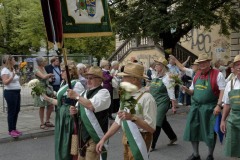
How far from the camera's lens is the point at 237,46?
2042 centimetres

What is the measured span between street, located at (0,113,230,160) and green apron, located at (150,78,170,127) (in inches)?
25.3

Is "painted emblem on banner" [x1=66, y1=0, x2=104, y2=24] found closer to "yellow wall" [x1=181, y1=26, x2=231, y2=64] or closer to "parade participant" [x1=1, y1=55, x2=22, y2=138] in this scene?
"parade participant" [x1=1, y1=55, x2=22, y2=138]

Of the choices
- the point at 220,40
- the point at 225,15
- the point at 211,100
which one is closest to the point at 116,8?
the point at 225,15

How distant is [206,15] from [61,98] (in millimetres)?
11337

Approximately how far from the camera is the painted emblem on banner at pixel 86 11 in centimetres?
411

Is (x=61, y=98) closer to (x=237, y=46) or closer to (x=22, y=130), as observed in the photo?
(x=22, y=130)

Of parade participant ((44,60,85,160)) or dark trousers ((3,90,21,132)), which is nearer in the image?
parade participant ((44,60,85,160))

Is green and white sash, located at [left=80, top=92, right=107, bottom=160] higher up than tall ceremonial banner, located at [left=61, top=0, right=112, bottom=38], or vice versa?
tall ceremonial banner, located at [left=61, top=0, right=112, bottom=38]

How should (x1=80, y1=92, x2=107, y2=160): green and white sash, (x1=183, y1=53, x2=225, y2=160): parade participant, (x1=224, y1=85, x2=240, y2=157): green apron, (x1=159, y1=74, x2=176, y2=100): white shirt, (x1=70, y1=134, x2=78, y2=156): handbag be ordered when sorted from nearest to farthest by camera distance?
1. (x1=80, y1=92, x2=107, y2=160): green and white sash
2. (x1=70, y1=134, x2=78, y2=156): handbag
3. (x1=224, y1=85, x2=240, y2=157): green apron
4. (x1=183, y1=53, x2=225, y2=160): parade participant
5. (x1=159, y1=74, x2=176, y2=100): white shirt

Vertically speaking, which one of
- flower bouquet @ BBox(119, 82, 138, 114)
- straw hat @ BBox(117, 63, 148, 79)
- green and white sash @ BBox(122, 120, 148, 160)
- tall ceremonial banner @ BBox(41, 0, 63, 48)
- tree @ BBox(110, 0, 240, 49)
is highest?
tree @ BBox(110, 0, 240, 49)

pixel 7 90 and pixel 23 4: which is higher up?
pixel 23 4

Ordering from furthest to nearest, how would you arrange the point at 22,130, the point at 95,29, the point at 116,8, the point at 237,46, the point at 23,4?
1. the point at 23,4
2. the point at 237,46
3. the point at 116,8
4. the point at 22,130
5. the point at 95,29

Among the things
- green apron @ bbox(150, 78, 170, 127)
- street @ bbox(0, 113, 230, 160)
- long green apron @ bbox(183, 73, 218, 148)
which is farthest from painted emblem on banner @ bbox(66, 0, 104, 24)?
street @ bbox(0, 113, 230, 160)

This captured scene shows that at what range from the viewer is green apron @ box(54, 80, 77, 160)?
4.93 metres
